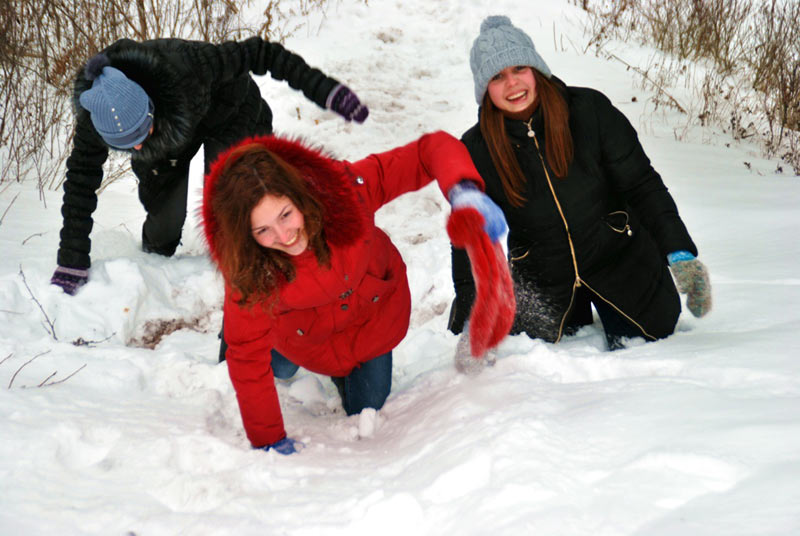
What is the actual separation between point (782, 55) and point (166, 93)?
4.25 meters

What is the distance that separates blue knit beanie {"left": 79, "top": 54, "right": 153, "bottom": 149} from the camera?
232cm

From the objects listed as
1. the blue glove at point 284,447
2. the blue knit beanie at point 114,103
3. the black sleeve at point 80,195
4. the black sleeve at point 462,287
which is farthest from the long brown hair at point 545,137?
the black sleeve at point 80,195

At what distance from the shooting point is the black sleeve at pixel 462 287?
7.77ft

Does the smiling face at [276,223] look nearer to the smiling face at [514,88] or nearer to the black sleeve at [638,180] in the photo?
the smiling face at [514,88]

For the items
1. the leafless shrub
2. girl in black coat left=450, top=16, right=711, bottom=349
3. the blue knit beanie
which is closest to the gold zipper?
girl in black coat left=450, top=16, right=711, bottom=349

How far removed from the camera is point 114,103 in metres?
2.33

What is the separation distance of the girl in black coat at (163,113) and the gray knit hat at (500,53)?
0.82 meters

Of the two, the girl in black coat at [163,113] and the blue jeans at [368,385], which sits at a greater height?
the girl in black coat at [163,113]

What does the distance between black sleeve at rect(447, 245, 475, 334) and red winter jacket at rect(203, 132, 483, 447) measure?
21 centimetres

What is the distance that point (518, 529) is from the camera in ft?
4.00

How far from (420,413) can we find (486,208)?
0.74 metres

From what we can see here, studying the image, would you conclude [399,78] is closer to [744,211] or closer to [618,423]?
[744,211]

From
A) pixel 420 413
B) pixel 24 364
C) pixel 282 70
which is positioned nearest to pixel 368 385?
pixel 420 413

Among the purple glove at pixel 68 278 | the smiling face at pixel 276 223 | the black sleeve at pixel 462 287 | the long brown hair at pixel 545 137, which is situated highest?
the long brown hair at pixel 545 137
